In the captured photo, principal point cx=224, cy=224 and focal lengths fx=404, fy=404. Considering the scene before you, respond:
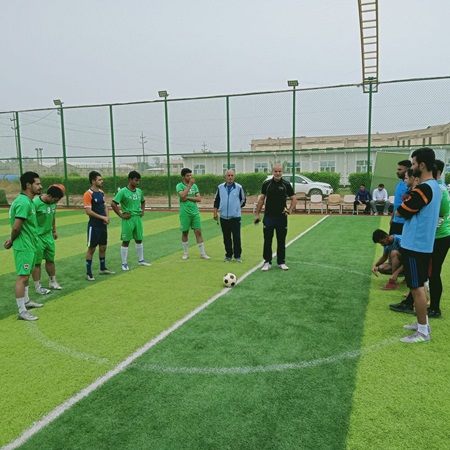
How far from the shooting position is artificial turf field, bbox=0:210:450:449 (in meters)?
3.09

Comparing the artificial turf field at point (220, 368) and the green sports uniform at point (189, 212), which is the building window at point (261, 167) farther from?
the artificial turf field at point (220, 368)

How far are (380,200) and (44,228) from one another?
14.8 m

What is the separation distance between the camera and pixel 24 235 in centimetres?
545

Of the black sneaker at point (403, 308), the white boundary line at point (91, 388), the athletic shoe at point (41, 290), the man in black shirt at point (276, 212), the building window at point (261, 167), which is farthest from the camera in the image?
the building window at point (261, 167)

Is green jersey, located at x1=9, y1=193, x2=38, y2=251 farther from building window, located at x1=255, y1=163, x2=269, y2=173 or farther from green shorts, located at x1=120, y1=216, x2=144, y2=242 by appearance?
building window, located at x1=255, y1=163, x2=269, y2=173

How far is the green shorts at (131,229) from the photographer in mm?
8320

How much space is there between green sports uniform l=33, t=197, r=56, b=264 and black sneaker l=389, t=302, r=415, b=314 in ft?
18.2

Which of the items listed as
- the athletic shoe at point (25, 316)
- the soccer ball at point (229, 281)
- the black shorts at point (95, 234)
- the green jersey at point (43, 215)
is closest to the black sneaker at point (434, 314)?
the soccer ball at point (229, 281)

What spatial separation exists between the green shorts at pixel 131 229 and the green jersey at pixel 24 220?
2775 mm

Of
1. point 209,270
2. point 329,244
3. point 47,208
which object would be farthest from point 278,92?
point 47,208

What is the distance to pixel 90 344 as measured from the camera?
4730 millimetres

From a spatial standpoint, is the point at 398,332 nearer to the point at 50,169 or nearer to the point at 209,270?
the point at 209,270

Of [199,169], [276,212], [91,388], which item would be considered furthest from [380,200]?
[91,388]

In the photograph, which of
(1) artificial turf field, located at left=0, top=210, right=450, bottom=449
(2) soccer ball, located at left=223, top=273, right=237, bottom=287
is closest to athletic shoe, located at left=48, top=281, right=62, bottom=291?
(1) artificial turf field, located at left=0, top=210, right=450, bottom=449
